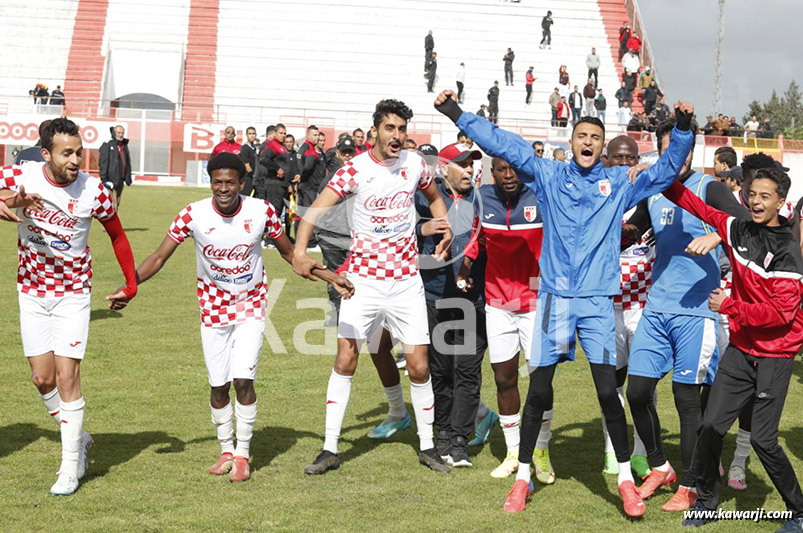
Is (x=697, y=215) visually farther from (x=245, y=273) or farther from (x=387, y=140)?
(x=245, y=273)

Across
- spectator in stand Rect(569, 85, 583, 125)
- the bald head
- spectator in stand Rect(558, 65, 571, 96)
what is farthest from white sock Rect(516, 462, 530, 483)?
spectator in stand Rect(558, 65, 571, 96)

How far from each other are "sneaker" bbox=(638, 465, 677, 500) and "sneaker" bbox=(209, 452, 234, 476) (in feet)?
9.35

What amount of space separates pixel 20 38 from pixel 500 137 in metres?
44.8

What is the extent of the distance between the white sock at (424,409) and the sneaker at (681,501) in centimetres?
182

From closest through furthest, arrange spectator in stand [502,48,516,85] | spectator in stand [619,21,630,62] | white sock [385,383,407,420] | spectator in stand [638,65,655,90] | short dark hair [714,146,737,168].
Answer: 1. white sock [385,383,407,420]
2. short dark hair [714,146,737,168]
3. spectator in stand [638,65,655,90]
4. spectator in stand [502,48,516,85]
5. spectator in stand [619,21,630,62]

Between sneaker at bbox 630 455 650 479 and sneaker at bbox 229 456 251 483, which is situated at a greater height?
sneaker at bbox 630 455 650 479

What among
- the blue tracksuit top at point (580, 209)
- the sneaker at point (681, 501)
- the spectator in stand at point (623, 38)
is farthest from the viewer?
the spectator in stand at point (623, 38)

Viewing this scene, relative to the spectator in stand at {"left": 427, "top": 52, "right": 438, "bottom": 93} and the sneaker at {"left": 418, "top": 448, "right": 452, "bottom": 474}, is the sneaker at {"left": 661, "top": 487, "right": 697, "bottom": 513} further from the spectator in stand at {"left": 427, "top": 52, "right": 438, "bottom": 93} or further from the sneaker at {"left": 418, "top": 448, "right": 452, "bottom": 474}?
the spectator in stand at {"left": 427, "top": 52, "right": 438, "bottom": 93}

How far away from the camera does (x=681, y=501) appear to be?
248 inches

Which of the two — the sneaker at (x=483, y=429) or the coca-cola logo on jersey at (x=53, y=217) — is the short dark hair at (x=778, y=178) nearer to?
the sneaker at (x=483, y=429)

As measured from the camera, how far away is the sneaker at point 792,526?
571 cm

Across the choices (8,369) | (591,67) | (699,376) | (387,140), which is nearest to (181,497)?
(387,140)

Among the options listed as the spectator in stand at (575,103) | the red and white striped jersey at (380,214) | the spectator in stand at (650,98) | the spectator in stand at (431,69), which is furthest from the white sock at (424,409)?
the spectator in stand at (431,69)

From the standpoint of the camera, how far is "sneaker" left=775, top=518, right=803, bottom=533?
571 centimetres
